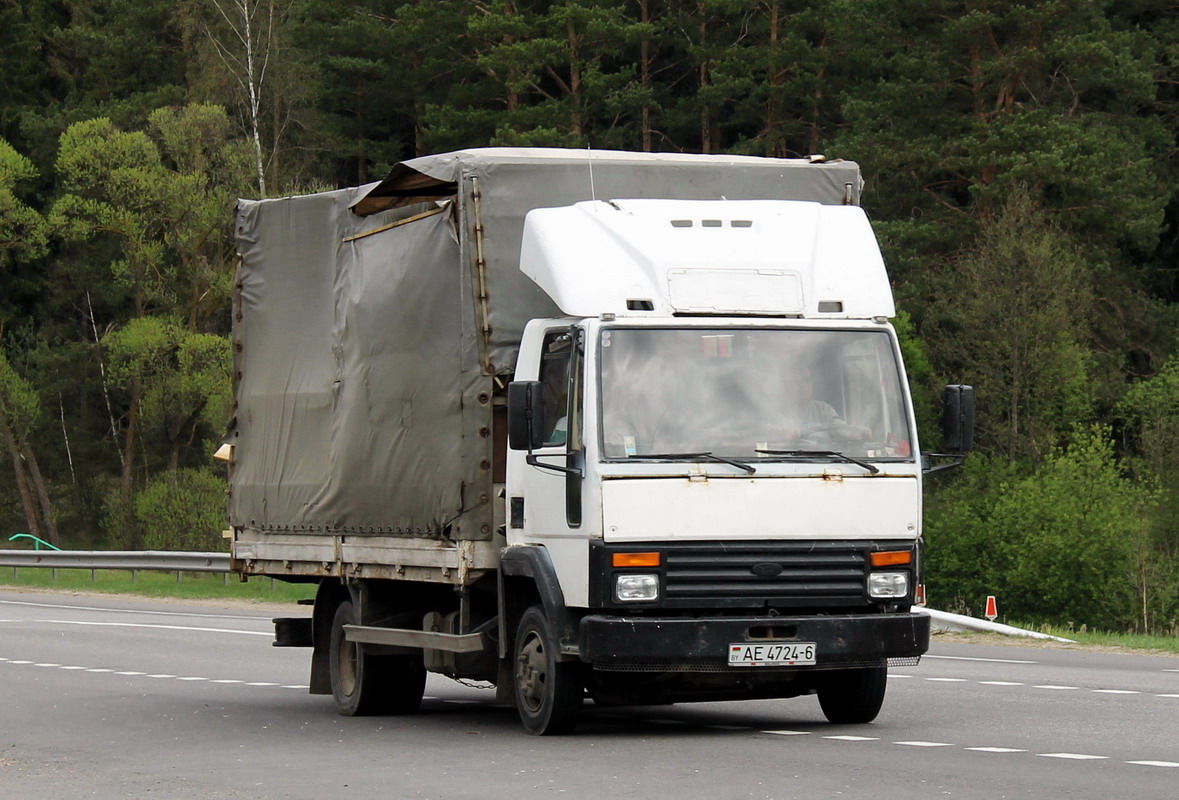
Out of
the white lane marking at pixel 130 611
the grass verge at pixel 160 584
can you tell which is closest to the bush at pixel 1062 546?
the grass verge at pixel 160 584

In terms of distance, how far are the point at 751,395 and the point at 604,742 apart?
2242 mm

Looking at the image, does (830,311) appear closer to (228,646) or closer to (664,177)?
(664,177)

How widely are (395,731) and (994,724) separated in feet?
12.9

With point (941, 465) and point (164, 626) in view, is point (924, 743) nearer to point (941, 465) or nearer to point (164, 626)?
point (941, 465)

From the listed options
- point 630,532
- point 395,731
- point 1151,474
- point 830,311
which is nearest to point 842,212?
point 830,311

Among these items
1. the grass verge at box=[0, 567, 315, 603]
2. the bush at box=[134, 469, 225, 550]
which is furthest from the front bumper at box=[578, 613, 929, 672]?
the bush at box=[134, 469, 225, 550]

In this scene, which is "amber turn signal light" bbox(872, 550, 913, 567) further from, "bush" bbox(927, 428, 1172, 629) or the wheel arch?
"bush" bbox(927, 428, 1172, 629)

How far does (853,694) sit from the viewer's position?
12.8m

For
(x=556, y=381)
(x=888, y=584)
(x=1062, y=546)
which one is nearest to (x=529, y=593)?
(x=556, y=381)

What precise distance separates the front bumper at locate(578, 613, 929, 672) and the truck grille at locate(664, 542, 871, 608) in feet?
0.39

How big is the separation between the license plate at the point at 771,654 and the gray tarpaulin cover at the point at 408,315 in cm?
196

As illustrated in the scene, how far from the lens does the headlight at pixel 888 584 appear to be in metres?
11.9

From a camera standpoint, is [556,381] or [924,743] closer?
[924,743]

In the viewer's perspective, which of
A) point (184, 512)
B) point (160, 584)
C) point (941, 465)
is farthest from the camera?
point (184, 512)
